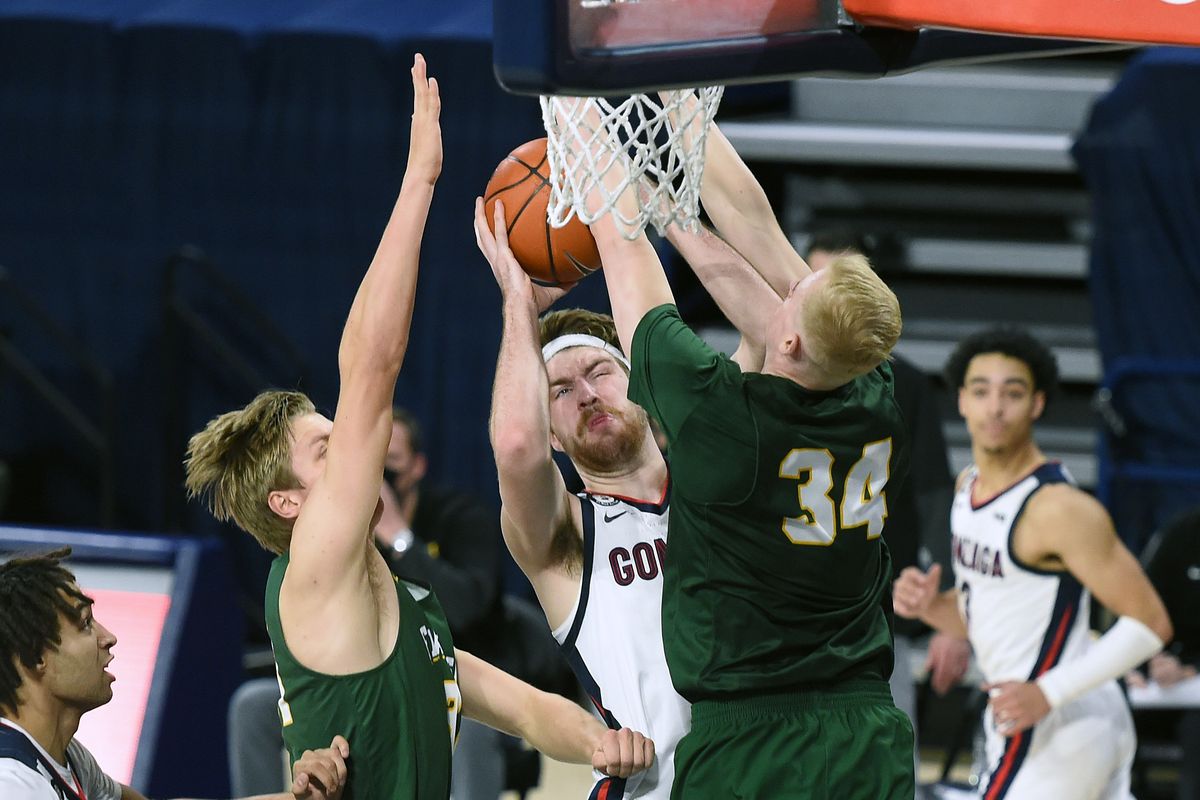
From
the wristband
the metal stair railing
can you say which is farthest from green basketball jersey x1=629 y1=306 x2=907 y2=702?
the metal stair railing

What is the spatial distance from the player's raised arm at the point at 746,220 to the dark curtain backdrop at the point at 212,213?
486 cm

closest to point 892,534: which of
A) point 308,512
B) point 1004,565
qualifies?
point 1004,565

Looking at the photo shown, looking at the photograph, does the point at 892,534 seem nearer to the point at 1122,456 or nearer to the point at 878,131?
the point at 1122,456

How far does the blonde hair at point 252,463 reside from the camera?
3.60 m

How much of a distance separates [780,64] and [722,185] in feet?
2.76

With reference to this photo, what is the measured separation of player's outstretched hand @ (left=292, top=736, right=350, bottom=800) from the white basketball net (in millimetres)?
1085

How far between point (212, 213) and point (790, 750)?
6.18 m

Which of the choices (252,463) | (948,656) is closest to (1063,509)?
(948,656)

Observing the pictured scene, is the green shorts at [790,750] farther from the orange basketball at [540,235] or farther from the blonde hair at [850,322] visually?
the orange basketball at [540,235]

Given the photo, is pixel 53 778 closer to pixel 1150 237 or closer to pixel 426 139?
pixel 426 139

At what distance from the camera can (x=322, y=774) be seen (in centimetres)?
337

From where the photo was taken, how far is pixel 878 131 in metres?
9.52

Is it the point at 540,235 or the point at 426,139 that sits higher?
the point at 426,139

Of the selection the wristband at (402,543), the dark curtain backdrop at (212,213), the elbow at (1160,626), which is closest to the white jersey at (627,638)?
the elbow at (1160,626)
